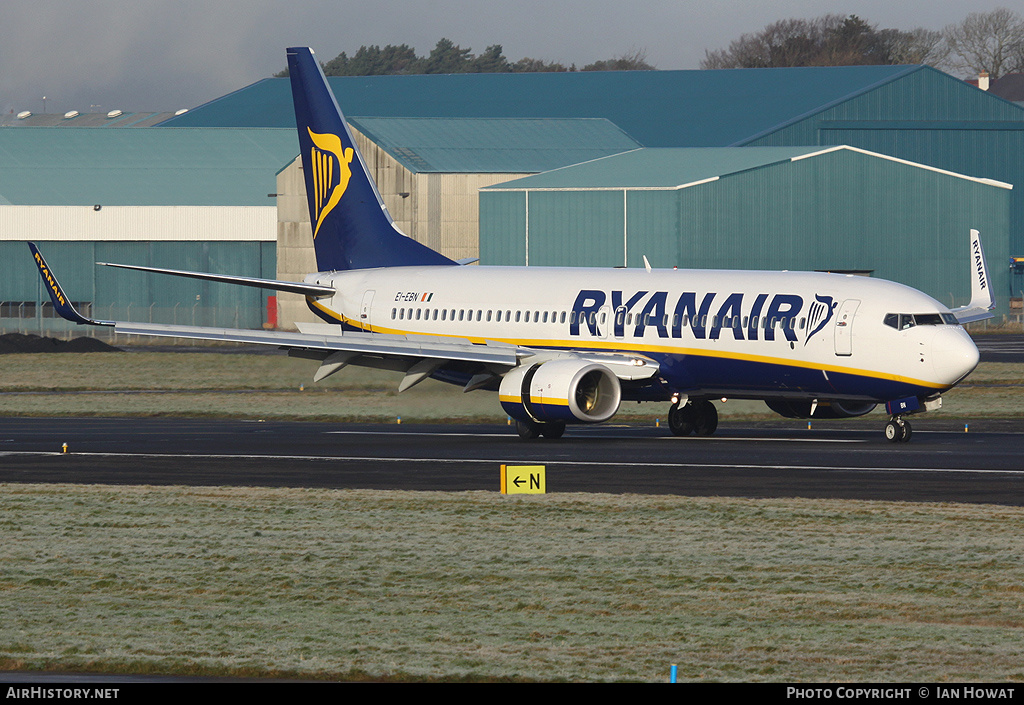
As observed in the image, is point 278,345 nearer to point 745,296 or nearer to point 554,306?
point 554,306

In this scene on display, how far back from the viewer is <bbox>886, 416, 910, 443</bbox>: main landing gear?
40.0 metres

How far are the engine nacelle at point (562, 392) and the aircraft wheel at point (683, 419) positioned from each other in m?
2.55

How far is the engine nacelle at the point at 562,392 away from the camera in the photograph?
132 ft

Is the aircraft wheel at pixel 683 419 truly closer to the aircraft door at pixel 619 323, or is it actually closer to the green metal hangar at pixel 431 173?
the aircraft door at pixel 619 323

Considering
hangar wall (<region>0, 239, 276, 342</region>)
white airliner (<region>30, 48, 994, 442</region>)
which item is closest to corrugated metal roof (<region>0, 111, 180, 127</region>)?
hangar wall (<region>0, 239, 276, 342</region>)

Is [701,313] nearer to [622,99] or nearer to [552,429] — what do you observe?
[552,429]

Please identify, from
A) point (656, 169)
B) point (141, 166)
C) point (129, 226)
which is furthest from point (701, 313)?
point (141, 166)

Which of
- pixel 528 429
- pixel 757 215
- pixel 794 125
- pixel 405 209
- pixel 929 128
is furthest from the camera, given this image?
pixel 929 128

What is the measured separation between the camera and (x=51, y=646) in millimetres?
16406

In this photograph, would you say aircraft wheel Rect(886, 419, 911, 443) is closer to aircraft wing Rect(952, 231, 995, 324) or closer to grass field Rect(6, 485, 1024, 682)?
aircraft wing Rect(952, 231, 995, 324)

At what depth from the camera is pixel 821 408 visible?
41.7 m

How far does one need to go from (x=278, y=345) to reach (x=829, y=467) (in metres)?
14.5

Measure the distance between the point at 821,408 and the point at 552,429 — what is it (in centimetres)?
672

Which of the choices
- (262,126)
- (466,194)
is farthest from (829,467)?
(262,126)
